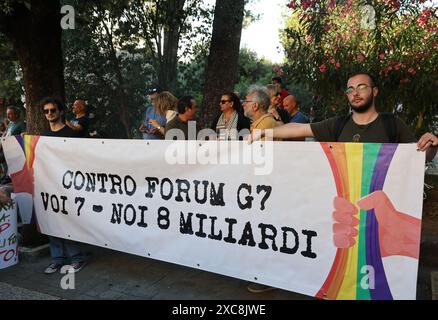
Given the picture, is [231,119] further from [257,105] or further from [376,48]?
[376,48]

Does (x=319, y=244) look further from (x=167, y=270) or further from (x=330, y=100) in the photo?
(x=330, y=100)

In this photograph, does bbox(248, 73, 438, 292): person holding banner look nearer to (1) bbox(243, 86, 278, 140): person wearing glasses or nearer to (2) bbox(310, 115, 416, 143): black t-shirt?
(2) bbox(310, 115, 416, 143): black t-shirt

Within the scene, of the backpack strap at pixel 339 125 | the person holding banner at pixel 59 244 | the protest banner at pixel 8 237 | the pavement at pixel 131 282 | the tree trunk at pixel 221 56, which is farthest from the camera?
the tree trunk at pixel 221 56

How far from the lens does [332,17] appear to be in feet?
18.8

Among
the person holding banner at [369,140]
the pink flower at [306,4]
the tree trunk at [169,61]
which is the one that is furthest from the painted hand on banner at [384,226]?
the tree trunk at [169,61]

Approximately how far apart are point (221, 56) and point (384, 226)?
511 centimetres

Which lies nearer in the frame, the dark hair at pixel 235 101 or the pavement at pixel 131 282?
the pavement at pixel 131 282

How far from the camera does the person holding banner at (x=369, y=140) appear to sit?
2.64 m

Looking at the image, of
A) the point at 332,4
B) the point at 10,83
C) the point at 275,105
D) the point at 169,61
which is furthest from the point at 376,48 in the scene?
the point at 10,83

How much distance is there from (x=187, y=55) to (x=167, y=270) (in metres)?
8.64

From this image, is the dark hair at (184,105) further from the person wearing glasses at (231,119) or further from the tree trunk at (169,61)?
the tree trunk at (169,61)

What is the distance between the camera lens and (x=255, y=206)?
318cm

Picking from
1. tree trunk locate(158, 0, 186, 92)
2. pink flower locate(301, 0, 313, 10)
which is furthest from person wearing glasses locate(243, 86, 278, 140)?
tree trunk locate(158, 0, 186, 92)

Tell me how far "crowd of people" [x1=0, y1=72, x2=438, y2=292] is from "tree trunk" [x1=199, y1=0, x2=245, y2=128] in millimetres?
1104
